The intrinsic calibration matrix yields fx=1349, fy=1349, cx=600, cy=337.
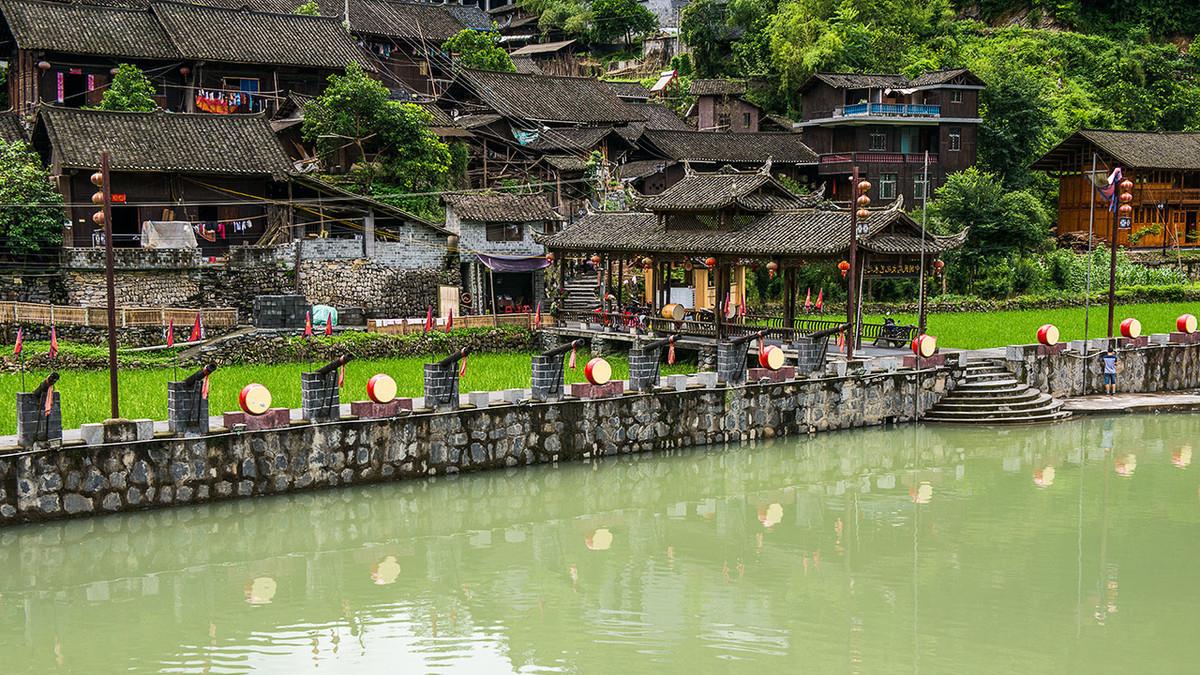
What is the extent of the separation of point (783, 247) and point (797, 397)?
3798 mm

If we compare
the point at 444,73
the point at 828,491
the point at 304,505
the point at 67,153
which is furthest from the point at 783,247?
the point at 444,73

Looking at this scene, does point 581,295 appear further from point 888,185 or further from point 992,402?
point 888,185

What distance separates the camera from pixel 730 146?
5034cm

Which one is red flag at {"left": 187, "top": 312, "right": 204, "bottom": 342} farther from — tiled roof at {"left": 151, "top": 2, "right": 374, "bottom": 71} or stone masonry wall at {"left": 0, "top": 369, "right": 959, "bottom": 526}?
tiled roof at {"left": 151, "top": 2, "right": 374, "bottom": 71}

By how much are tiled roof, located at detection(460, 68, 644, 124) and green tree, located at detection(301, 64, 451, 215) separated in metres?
7.59

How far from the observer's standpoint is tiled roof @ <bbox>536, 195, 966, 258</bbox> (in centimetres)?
2944

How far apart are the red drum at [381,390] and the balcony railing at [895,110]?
30.7 m

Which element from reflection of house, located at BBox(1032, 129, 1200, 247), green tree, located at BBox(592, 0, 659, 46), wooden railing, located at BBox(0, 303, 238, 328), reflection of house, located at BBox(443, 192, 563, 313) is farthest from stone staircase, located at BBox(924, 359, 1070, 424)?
green tree, located at BBox(592, 0, 659, 46)

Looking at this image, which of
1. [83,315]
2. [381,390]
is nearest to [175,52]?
[83,315]

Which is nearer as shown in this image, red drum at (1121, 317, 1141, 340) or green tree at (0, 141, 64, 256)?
red drum at (1121, 317, 1141, 340)

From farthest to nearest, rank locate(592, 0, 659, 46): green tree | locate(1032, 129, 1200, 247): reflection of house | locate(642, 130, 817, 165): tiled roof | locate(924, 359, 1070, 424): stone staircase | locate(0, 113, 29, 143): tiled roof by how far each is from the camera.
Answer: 1. locate(592, 0, 659, 46): green tree
2. locate(642, 130, 817, 165): tiled roof
3. locate(1032, 129, 1200, 247): reflection of house
4. locate(0, 113, 29, 143): tiled roof
5. locate(924, 359, 1070, 424): stone staircase

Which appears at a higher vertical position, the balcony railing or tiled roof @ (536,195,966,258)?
the balcony railing

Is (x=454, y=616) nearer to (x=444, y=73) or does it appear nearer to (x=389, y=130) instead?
(x=389, y=130)

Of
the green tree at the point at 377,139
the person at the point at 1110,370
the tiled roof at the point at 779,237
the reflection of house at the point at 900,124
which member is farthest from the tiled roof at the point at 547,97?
the person at the point at 1110,370
